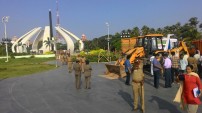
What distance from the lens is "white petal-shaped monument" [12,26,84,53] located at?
140m

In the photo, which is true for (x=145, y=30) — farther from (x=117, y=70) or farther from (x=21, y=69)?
(x=117, y=70)

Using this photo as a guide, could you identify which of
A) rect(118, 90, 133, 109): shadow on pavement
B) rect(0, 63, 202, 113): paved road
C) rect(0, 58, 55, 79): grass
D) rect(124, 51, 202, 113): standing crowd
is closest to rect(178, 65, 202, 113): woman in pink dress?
rect(124, 51, 202, 113): standing crowd

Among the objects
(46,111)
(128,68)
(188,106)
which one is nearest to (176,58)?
(128,68)

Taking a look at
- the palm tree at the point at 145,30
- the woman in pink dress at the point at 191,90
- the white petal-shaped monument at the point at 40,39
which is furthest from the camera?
the white petal-shaped monument at the point at 40,39

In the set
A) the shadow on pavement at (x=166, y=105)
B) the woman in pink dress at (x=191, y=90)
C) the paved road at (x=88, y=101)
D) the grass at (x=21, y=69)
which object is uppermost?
the woman in pink dress at (x=191, y=90)

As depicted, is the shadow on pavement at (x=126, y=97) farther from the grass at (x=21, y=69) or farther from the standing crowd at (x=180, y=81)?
the grass at (x=21, y=69)

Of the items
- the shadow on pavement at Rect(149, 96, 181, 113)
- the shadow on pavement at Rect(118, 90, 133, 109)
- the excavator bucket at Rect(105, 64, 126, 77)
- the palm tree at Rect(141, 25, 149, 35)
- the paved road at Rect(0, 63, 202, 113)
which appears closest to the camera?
the shadow on pavement at Rect(149, 96, 181, 113)

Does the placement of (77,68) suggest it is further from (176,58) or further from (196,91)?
(196,91)

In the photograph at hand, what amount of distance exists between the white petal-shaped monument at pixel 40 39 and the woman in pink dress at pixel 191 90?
128109mm

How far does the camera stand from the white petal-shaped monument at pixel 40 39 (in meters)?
140

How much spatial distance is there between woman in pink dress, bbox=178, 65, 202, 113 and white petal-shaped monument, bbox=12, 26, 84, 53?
5044 inches

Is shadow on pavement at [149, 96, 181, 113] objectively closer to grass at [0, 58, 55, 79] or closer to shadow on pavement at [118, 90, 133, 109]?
shadow on pavement at [118, 90, 133, 109]

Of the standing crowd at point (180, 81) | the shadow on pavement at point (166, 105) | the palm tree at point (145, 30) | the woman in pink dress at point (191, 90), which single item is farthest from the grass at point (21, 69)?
the palm tree at point (145, 30)

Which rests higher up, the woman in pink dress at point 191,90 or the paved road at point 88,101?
the woman in pink dress at point 191,90
